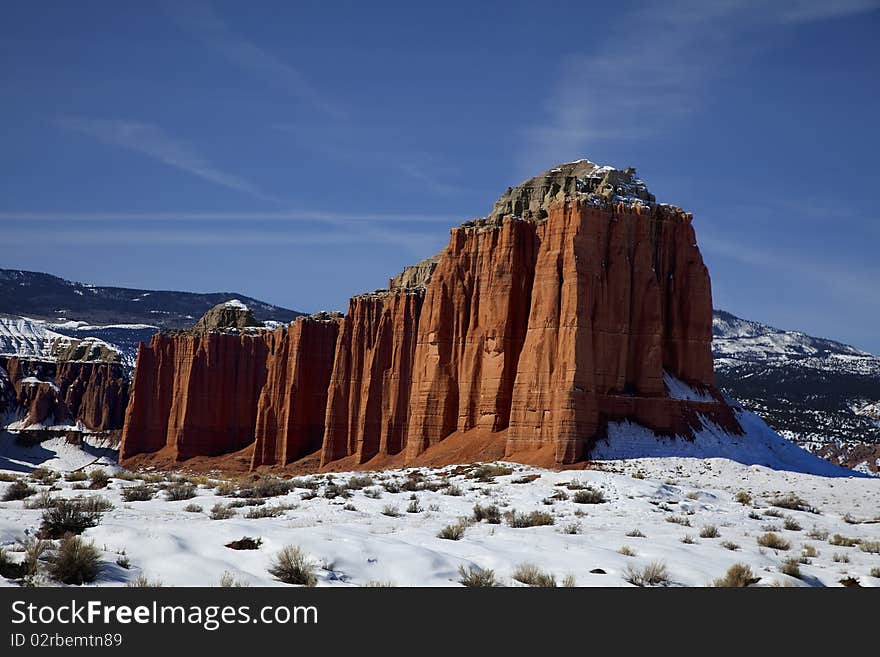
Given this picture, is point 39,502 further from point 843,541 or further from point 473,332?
point 473,332

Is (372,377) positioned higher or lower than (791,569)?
higher

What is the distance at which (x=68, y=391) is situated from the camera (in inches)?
6353

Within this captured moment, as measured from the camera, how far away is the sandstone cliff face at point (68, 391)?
6206 inches

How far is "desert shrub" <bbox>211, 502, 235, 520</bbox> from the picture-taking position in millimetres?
24984

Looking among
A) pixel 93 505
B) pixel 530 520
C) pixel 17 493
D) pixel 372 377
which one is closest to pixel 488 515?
pixel 530 520

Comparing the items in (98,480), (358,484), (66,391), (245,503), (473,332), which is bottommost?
(66,391)

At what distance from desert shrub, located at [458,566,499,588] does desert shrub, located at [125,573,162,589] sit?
4959 mm

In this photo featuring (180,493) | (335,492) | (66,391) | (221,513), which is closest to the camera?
(221,513)

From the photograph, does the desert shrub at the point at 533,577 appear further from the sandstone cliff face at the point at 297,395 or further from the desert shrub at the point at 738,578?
the sandstone cliff face at the point at 297,395

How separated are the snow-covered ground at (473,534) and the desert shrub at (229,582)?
18 centimetres

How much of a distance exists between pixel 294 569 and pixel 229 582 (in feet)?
5.41

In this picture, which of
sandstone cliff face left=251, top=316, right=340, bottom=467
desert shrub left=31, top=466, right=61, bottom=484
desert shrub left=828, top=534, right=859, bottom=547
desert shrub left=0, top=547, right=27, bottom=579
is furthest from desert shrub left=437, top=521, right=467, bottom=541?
sandstone cliff face left=251, top=316, right=340, bottom=467

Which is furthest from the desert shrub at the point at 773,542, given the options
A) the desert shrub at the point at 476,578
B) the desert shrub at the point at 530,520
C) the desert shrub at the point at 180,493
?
the desert shrub at the point at 180,493

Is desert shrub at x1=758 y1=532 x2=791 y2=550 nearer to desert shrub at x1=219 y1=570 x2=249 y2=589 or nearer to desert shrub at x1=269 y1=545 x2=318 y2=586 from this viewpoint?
desert shrub at x1=269 y1=545 x2=318 y2=586
